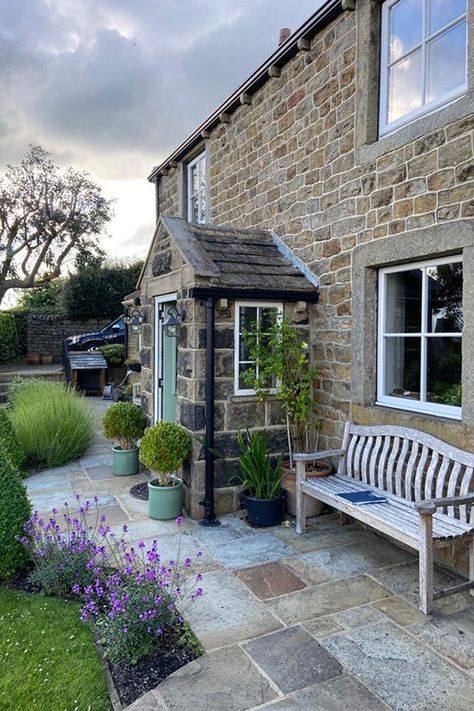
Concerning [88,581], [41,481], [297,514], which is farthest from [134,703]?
[41,481]

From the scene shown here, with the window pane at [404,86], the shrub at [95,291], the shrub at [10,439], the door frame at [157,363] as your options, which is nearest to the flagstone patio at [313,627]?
the shrub at [10,439]

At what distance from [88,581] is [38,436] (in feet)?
14.5

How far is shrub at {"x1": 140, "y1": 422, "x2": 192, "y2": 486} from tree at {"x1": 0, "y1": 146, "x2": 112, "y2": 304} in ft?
56.9

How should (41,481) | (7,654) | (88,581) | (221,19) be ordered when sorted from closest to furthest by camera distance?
(7,654) → (88,581) → (41,481) → (221,19)

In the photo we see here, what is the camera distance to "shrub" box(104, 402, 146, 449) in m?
6.79

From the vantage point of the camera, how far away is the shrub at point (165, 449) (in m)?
5.01

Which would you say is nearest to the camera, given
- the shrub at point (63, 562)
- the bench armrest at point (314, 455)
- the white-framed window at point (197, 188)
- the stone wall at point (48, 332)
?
the shrub at point (63, 562)

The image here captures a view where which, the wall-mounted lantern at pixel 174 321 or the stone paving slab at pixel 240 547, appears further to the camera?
the wall-mounted lantern at pixel 174 321

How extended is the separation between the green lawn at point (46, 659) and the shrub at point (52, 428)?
4118mm

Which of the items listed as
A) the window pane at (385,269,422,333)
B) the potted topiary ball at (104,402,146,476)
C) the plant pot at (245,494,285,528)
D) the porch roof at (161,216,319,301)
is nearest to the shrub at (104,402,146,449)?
the potted topiary ball at (104,402,146,476)

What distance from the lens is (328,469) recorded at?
515 centimetres

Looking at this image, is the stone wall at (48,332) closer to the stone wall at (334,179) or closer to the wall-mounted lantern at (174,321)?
the stone wall at (334,179)

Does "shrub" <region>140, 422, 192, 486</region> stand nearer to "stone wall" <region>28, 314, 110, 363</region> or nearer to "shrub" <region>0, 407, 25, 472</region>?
"shrub" <region>0, 407, 25, 472</region>

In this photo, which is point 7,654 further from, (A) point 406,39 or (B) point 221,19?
(B) point 221,19
